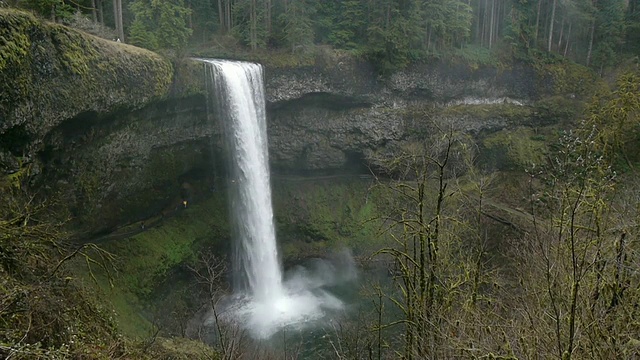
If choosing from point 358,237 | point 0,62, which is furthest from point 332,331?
point 0,62

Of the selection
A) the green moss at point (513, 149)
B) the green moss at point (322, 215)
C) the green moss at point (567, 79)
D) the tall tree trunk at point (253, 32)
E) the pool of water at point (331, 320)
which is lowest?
the pool of water at point (331, 320)

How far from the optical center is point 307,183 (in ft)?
102

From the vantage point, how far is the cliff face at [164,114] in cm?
1266

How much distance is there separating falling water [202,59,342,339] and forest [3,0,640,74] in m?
5.58

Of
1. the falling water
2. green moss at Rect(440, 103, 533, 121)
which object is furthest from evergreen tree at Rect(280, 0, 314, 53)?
green moss at Rect(440, 103, 533, 121)

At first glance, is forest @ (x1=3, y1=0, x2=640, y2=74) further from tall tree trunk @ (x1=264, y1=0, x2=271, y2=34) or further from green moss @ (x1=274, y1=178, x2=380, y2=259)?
green moss @ (x1=274, y1=178, x2=380, y2=259)

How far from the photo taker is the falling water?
21406mm

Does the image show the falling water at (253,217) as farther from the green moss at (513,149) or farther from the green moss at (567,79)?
the green moss at (567,79)

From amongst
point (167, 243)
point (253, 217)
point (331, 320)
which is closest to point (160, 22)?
point (253, 217)

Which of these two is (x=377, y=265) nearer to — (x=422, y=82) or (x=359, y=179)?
(x=359, y=179)

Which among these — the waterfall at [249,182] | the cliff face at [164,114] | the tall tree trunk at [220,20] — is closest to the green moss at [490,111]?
the cliff face at [164,114]

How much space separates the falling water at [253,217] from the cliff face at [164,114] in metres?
1.26

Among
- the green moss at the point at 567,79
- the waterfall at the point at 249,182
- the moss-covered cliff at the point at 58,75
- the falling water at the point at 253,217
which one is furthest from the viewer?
the green moss at the point at 567,79

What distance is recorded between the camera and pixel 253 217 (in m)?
23.8
